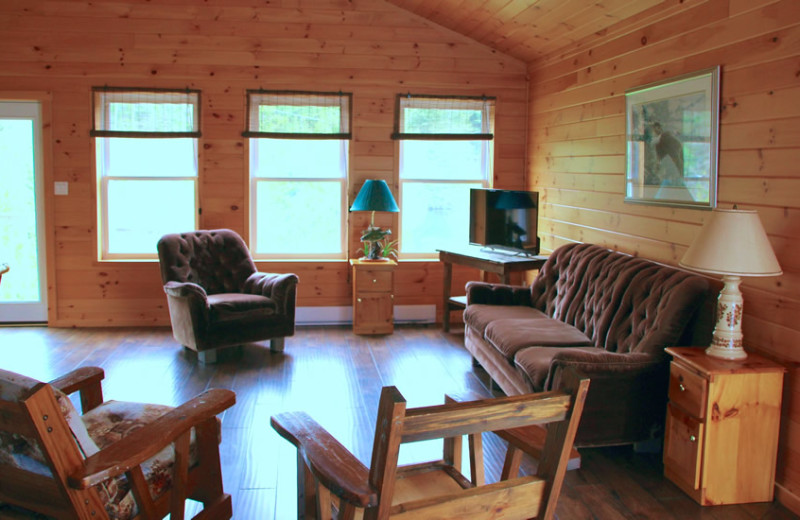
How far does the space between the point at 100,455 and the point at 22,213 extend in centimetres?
499

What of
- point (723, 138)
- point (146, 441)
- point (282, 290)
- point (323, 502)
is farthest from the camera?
point (282, 290)

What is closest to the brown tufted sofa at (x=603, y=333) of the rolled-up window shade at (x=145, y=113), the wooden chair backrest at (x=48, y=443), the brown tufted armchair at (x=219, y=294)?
the brown tufted armchair at (x=219, y=294)

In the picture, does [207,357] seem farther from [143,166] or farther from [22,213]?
[22,213]

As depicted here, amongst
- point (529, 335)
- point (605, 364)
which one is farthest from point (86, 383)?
point (529, 335)

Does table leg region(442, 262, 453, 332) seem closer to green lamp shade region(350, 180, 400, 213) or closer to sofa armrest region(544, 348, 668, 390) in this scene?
green lamp shade region(350, 180, 400, 213)

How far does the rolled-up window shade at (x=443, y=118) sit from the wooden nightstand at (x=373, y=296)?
4.06 ft

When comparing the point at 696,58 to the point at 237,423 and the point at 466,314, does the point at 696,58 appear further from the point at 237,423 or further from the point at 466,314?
the point at 237,423

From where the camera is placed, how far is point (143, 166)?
627 cm

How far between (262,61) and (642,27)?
3.29 m

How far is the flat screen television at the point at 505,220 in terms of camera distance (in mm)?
5590

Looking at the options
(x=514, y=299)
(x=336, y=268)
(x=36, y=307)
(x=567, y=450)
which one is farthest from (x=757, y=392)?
(x=36, y=307)

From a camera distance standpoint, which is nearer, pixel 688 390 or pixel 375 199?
pixel 688 390

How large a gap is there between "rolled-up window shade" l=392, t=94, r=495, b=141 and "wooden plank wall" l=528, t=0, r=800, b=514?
3.20ft

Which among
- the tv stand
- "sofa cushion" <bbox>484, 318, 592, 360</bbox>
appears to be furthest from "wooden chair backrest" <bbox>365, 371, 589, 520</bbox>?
the tv stand
